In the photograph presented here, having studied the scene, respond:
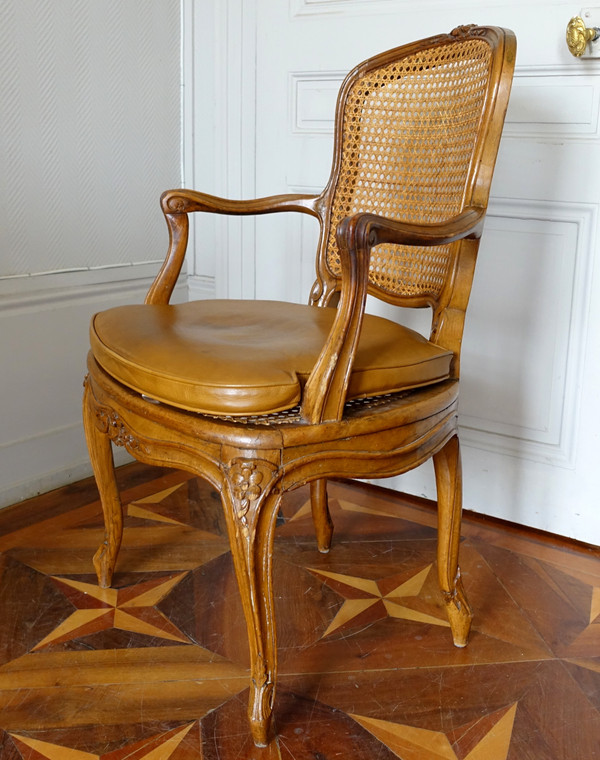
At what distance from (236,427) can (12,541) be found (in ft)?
2.94

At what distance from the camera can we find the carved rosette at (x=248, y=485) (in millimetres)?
1063

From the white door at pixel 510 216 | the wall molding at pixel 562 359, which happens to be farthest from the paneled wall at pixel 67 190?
the wall molding at pixel 562 359

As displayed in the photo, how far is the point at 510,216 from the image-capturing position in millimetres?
1811

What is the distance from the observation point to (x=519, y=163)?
1.77 m

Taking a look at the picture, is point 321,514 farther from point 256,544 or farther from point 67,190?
point 67,190

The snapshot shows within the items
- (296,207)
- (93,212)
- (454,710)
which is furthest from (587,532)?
(93,212)

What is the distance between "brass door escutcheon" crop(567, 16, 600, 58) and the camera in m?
1.60

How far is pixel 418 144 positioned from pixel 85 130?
89 centimetres

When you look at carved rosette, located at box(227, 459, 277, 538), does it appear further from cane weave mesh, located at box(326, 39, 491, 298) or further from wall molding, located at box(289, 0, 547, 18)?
wall molding, located at box(289, 0, 547, 18)

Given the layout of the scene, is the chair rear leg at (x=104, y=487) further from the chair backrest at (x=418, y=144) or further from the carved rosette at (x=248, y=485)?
the chair backrest at (x=418, y=144)

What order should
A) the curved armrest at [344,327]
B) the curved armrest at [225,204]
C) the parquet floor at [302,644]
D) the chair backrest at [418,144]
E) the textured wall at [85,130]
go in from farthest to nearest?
the textured wall at [85,130]
the curved armrest at [225,204]
the chair backrest at [418,144]
the parquet floor at [302,644]
the curved armrest at [344,327]

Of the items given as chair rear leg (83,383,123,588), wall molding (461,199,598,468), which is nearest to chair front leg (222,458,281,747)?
chair rear leg (83,383,123,588)

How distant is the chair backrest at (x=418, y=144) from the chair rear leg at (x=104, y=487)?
19.4 inches

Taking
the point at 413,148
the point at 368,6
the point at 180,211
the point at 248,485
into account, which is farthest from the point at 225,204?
the point at 368,6
